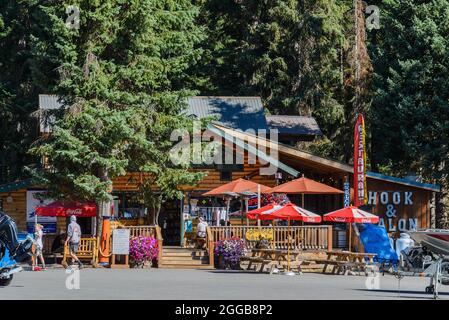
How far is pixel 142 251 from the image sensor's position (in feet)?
101

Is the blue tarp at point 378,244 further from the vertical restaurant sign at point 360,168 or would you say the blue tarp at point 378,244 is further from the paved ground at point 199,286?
the vertical restaurant sign at point 360,168

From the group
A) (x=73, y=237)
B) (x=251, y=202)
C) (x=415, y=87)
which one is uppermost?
(x=415, y=87)

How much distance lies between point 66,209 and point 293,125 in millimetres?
16126

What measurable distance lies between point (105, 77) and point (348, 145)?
67.9ft

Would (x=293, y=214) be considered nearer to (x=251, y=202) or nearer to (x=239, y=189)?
(x=239, y=189)

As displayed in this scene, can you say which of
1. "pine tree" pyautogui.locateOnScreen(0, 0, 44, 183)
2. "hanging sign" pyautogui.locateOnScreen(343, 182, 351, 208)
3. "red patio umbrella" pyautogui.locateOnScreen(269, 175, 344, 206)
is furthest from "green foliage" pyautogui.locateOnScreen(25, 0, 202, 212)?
"pine tree" pyautogui.locateOnScreen(0, 0, 44, 183)

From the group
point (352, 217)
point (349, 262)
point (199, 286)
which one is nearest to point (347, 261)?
point (349, 262)

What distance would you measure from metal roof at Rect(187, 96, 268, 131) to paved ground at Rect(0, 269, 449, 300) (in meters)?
16.4

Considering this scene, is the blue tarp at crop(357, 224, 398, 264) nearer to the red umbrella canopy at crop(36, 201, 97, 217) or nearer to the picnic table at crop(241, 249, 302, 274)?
the picnic table at crop(241, 249, 302, 274)

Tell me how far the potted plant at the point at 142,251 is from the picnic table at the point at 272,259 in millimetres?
2882

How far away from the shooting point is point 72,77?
33.0 meters

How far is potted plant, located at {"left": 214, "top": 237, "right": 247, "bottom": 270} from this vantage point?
30641 millimetres

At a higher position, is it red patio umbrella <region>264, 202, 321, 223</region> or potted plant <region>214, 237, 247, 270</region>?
red patio umbrella <region>264, 202, 321, 223</region>

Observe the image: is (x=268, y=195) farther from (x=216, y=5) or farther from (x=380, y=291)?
(x=216, y=5)
